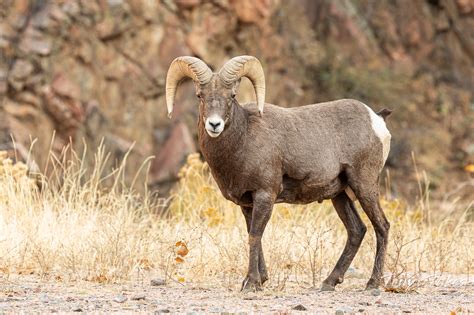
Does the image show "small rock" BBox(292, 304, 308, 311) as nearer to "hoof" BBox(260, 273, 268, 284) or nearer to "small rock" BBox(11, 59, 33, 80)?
"hoof" BBox(260, 273, 268, 284)

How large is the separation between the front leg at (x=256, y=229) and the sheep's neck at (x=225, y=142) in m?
0.42

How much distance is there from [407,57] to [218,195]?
43.7 feet

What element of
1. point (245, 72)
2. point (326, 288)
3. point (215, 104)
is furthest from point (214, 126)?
point (326, 288)

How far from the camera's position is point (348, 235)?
346 inches

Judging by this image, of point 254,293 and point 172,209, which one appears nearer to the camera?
point 254,293

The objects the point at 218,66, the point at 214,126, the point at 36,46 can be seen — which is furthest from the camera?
the point at 218,66

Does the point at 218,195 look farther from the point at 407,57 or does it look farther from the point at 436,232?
the point at 407,57

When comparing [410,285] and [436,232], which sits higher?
[436,232]

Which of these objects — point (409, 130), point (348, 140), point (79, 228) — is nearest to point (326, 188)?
point (348, 140)

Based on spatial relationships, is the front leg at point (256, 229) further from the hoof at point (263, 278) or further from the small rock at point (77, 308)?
the small rock at point (77, 308)

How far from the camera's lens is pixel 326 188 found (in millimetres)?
8438

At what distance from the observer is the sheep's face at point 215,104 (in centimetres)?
766

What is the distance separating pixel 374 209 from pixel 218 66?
11124 millimetres

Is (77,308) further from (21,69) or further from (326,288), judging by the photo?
(21,69)
